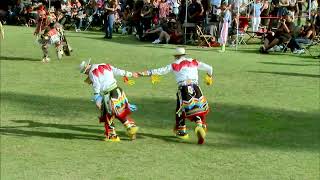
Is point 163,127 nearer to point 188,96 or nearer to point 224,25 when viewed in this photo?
point 188,96

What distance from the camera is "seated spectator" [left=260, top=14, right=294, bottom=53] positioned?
72.3ft

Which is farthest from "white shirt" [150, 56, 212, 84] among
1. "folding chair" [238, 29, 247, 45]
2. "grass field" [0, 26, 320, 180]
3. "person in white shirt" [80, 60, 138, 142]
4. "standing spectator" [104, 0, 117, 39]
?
"standing spectator" [104, 0, 117, 39]

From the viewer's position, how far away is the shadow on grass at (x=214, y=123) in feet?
35.7

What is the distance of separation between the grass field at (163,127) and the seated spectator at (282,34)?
2.10 m

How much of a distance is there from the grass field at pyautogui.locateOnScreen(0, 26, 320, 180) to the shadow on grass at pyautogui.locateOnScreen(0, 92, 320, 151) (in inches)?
0.7

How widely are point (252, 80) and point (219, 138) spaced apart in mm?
5686

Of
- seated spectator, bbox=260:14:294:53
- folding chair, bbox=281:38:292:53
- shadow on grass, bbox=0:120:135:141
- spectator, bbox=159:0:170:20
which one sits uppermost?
spectator, bbox=159:0:170:20

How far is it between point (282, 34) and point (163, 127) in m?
11.3

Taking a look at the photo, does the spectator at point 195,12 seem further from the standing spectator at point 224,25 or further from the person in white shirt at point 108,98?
the person in white shirt at point 108,98

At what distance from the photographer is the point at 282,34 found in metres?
22.2

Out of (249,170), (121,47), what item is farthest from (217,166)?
(121,47)

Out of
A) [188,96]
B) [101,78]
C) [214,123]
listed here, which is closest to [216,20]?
[214,123]

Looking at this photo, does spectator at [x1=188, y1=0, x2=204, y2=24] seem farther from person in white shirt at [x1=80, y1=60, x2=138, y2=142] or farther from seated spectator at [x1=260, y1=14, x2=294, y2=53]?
person in white shirt at [x1=80, y1=60, x2=138, y2=142]

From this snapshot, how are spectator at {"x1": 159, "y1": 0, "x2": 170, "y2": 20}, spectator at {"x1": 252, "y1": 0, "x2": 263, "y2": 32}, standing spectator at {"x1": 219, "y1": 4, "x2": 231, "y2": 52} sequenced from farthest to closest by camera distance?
1. spectator at {"x1": 159, "y1": 0, "x2": 170, "y2": 20}
2. spectator at {"x1": 252, "y1": 0, "x2": 263, "y2": 32}
3. standing spectator at {"x1": 219, "y1": 4, "x2": 231, "y2": 52}
